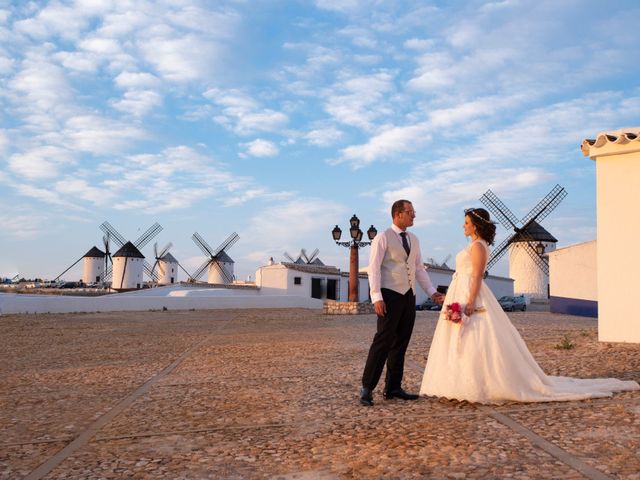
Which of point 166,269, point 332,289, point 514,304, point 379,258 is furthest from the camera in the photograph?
point 166,269

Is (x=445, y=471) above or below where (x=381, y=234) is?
below

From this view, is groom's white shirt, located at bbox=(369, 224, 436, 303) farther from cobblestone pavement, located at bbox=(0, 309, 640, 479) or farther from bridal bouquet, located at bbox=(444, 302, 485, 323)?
cobblestone pavement, located at bbox=(0, 309, 640, 479)

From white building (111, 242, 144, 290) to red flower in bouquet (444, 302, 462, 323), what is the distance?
58839 mm

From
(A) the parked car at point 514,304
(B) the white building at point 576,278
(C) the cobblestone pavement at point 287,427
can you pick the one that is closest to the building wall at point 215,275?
(A) the parked car at point 514,304

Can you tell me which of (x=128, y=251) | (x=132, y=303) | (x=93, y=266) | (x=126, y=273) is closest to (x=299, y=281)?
(x=132, y=303)

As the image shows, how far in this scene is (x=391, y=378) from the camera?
5.02m

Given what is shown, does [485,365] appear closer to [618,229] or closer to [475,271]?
[475,271]

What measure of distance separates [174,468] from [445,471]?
148 centimetres

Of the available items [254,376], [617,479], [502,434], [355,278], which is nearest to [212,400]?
[254,376]

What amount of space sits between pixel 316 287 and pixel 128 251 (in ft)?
91.0

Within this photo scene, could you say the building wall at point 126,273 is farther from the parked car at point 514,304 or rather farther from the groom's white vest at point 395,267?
the groom's white vest at point 395,267

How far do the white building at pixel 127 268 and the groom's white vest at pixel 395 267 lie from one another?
58576 millimetres

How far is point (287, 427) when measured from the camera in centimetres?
405

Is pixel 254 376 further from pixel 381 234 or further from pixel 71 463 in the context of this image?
pixel 71 463
